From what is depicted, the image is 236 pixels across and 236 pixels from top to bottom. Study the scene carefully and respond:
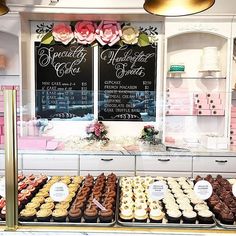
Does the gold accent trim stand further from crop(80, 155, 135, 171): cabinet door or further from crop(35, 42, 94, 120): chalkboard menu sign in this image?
crop(35, 42, 94, 120): chalkboard menu sign

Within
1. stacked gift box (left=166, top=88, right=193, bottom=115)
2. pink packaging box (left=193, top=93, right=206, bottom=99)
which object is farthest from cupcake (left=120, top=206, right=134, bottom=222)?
pink packaging box (left=193, top=93, right=206, bottom=99)

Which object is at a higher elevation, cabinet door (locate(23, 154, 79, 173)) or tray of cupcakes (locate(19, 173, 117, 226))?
tray of cupcakes (locate(19, 173, 117, 226))

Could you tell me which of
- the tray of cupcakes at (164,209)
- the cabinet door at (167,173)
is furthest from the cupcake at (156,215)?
the cabinet door at (167,173)

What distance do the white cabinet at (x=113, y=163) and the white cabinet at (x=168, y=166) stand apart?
9cm

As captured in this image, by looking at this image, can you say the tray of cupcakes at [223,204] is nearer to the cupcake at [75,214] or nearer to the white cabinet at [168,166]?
the cupcake at [75,214]

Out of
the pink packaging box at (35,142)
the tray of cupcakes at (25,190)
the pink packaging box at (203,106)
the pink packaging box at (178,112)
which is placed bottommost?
the tray of cupcakes at (25,190)

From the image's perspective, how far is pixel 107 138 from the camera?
3934 millimetres

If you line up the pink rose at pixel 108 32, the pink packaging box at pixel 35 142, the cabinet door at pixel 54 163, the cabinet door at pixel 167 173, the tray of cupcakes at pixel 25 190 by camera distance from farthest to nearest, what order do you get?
the pink rose at pixel 108 32, the cabinet door at pixel 167 173, the cabinet door at pixel 54 163, the pink packaging box at pixel 35 142, the tray of cupcakes at pixel 25 190

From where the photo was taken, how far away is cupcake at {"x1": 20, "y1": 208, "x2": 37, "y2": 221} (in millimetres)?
1606

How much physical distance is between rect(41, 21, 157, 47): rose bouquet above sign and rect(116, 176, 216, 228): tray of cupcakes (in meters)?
2.40

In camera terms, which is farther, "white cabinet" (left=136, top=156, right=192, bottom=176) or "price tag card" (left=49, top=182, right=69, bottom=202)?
"white cabinet" (left=136, top=156, right=192, bottom=176)

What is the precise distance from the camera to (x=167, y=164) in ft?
11.2

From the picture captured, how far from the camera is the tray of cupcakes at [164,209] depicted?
159 cm

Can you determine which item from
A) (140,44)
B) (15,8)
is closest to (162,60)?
(140,44)
